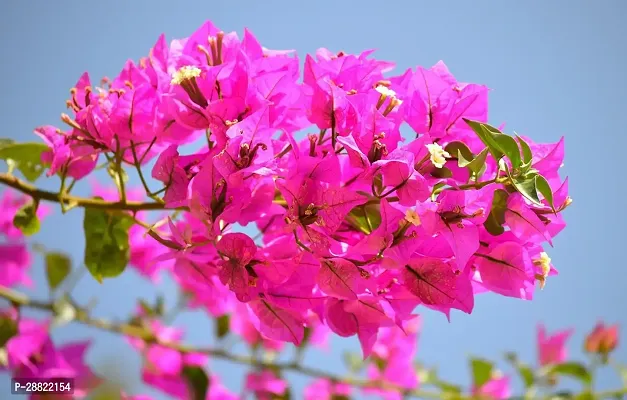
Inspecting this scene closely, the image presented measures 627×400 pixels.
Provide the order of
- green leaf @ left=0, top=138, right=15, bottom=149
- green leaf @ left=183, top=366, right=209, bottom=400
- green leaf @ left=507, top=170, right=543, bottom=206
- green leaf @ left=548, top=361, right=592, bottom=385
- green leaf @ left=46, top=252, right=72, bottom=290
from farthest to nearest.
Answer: green leaf @ left=548, top=361, right=592, bottom=385, green leaf @ left=46, top=252, right=72, bottom=290, green leaf @ left=183, top=366, right=209, bottom=400, green leaf @ left=0, top=138, right=15, bottom=149, green leaf @ left=507, top=170, right=543, bottom=206

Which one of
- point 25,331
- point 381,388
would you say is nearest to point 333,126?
point 25,331

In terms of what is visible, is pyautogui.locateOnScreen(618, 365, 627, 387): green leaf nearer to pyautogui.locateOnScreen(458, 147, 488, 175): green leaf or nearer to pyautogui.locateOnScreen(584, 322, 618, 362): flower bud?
pyautogui.locateOnScreen(584, 322, 618, 362): flower bud

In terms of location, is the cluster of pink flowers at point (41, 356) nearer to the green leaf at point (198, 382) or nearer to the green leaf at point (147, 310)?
the green leaf at point (198, 382)

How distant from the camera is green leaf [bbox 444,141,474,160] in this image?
92cm

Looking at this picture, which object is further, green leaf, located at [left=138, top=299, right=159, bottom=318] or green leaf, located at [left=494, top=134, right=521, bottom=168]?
green leaf, located at [left=138, top=299, right=159, bottom=318]

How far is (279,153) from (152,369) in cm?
151

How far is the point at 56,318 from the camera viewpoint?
1879 millimetres

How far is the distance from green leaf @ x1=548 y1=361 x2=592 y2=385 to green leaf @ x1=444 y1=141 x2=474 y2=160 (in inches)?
63.1

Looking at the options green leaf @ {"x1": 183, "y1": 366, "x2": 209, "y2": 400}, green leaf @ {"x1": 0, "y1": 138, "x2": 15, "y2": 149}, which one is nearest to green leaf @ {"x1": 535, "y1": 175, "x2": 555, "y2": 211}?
green leaf @ {"x1": 0, "y1": 138, "x2": 15, "y2": 149}

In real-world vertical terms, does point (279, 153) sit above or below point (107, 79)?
below

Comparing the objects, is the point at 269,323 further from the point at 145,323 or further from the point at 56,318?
the point at 145,323

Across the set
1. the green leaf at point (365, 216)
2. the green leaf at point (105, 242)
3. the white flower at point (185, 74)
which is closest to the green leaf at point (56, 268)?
the green leaf at point (105, 242)

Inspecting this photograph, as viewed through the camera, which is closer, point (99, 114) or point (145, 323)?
point (99, 114)

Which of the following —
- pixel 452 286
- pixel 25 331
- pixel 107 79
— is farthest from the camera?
pixel 25 331
